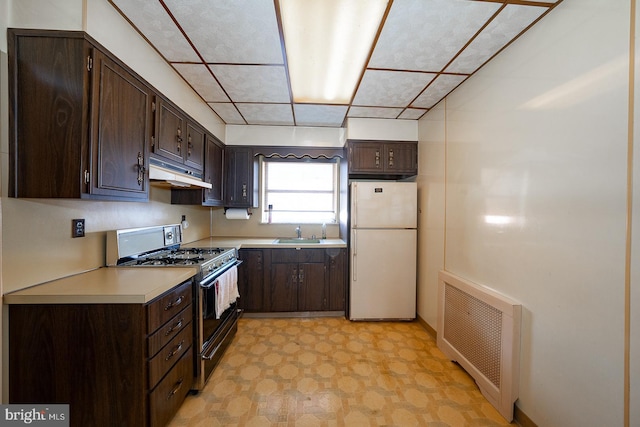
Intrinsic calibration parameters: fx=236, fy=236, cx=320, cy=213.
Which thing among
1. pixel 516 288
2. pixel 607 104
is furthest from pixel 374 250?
pixel 607 104

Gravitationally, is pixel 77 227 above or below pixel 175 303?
above

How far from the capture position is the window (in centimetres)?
363

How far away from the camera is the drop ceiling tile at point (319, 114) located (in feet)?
8.70

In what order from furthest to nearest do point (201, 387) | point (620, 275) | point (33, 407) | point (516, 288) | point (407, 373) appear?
point (407, 373), point (201, 387), point (516, 288), point (33, 407), point (620, 275)

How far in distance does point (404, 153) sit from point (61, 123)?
119 inches

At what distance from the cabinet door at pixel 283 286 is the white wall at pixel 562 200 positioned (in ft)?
6.40

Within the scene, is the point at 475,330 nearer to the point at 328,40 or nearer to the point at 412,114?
the point at 412,114

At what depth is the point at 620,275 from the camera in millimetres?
1035

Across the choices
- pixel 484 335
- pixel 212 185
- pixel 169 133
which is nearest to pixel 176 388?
pixel 169 133

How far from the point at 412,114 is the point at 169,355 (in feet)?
10.5

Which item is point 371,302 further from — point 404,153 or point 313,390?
point 404,153

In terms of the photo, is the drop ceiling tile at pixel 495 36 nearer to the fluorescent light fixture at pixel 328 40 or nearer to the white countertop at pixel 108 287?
the fluorescent light fixture at pixel 328 40

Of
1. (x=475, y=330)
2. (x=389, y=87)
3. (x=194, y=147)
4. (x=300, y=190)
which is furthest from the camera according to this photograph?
(x=300, y=190)

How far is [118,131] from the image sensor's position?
4.63 ft
